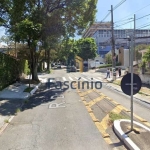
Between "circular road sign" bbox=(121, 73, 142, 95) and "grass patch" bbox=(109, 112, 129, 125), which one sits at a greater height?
"circular road sign" bbox=(121, 73, 142, 95)

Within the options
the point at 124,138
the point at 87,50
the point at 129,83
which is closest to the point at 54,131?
the point at 124,138

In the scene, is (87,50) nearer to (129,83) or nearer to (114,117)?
(114,117)


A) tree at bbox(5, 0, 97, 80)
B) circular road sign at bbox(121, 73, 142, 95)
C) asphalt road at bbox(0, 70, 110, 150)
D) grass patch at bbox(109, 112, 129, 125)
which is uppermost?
tree at bbox(5, 0, 97, 80)

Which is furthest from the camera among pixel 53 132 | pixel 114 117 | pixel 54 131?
pixel 114 117

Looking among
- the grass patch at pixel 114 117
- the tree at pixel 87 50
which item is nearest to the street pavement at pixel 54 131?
the grass patch at pixel 114 117

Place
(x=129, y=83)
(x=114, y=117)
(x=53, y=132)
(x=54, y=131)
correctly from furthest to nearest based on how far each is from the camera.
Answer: (x=114, y=117)
(x=54, y=131)
(x=53, y=132)
(x=129, y=83)

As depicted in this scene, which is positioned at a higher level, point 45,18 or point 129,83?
point 45,18

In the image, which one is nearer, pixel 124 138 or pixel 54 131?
pixel 124 138

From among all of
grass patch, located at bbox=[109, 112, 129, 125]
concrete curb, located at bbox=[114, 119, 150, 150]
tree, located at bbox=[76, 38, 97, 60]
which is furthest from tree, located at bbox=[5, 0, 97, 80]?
tree, located at bbox=[76, 38, 97, 60]

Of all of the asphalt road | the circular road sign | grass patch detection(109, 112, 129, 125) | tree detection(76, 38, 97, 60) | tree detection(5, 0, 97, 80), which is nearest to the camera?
the asphalt road

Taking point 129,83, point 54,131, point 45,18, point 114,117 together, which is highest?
point 45,18

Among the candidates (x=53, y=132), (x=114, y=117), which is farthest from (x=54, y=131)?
(x=114, y=117)

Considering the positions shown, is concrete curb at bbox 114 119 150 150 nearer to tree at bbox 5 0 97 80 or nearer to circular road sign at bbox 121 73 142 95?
circular road sign at bbox 121 73 142 95

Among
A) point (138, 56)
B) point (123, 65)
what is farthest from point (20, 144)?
point (123, 65)
